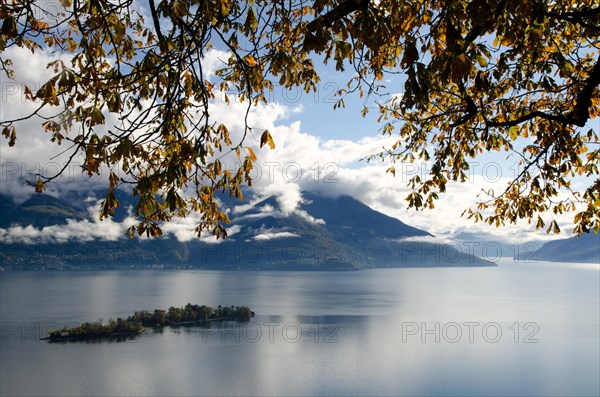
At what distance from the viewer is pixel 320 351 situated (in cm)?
7862

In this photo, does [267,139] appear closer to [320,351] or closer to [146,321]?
[320,351]

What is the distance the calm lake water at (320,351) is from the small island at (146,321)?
3.15 metres

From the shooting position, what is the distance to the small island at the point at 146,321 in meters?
84.3

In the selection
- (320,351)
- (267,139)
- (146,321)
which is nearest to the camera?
(267,139)

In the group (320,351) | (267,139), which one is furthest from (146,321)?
(267,139)

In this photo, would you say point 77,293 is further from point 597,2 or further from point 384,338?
point 597,2

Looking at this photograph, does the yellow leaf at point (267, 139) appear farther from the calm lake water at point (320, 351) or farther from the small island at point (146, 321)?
the small island at point (146, 321)

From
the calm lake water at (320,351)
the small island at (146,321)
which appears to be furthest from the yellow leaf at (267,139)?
the small island at (146,321)

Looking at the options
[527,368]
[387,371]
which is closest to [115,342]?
[387,371]

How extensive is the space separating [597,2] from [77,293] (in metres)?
167

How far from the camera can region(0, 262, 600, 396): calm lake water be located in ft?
207

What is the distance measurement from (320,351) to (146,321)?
36.8 metres

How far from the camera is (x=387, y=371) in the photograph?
70.8 m

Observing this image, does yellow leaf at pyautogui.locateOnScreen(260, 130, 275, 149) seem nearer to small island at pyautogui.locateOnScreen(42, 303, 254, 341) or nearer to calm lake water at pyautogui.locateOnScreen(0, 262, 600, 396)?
calm lake water at pyautogui.locateOnScreen(0, 262, 600, 396)
